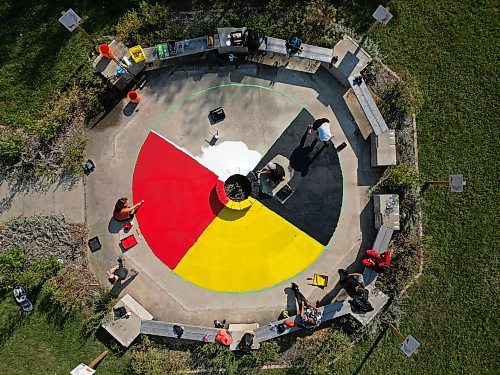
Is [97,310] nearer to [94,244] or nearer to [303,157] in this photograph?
[94,244]

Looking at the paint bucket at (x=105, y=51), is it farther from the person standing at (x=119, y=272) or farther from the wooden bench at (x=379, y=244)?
the wooden bench at (x=379, y=244)

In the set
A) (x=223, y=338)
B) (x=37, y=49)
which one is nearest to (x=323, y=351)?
(x=223, y=338)

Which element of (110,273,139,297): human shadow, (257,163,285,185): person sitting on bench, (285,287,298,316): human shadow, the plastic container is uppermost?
the plastic container

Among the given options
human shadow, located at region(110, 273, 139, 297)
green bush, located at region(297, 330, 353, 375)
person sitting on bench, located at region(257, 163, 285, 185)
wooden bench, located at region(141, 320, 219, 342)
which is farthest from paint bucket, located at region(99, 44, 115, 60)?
green bush, located at region(297, 330, 353, 375)

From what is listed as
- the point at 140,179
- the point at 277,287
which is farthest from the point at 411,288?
the point at 140,179

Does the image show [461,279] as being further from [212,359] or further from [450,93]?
[212,359]

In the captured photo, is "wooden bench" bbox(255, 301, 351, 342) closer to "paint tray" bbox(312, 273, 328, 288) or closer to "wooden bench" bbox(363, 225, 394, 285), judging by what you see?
"paint tray" bbox(312, 273, 328, 288)
